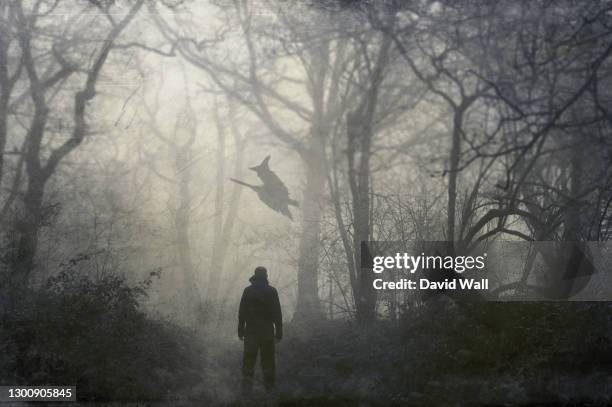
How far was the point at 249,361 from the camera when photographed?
7625mm

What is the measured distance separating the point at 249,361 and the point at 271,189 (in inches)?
92.7

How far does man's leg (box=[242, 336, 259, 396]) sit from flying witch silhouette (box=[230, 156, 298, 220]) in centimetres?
190

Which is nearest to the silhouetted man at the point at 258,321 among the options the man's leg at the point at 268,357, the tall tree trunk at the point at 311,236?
the man's leg at the point at 268,357

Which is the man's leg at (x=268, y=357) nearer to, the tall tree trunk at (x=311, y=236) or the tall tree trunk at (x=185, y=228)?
the tall tree trunk at (x=311, y=236)

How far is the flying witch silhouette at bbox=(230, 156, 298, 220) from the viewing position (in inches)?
340

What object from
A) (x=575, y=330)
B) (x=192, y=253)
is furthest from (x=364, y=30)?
(x=575, y=330)

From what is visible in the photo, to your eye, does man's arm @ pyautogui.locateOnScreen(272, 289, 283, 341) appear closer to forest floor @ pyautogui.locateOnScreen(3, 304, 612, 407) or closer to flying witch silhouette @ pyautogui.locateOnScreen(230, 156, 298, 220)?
forest floor @ pyautogui.locateOnScreen(3, 304, 612, 407)

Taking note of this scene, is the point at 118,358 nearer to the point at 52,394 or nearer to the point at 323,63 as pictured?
the point at 52,394

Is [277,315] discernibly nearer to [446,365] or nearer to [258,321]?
[258,321]

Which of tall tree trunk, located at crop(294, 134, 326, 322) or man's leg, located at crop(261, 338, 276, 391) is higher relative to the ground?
tall tree trunk, located at crop(294, 134, 326, 322)

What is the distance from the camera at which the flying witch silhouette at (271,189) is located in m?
8.64

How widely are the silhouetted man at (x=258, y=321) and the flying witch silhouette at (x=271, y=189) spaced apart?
134cm

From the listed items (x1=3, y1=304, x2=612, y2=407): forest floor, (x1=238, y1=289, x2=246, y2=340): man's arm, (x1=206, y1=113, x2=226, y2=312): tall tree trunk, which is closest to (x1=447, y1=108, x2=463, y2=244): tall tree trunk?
(x1=3, y1=304, x2=612, y2=407): forest floor

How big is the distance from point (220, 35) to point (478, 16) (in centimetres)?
348
